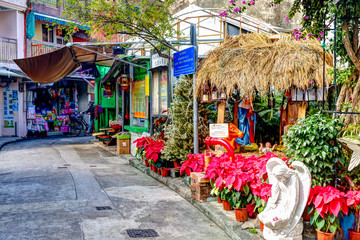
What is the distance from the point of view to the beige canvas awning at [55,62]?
11102 millimetres

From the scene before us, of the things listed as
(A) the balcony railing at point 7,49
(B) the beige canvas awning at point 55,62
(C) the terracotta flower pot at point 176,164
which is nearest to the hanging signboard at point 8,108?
(A) the balcony railing at point 7,49

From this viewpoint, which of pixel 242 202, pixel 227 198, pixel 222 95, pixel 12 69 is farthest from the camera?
pixel 12 69

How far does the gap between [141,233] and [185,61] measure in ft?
13.7

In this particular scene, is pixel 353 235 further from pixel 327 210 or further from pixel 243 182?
pixel 243 182

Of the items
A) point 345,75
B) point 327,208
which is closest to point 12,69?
point 345,75

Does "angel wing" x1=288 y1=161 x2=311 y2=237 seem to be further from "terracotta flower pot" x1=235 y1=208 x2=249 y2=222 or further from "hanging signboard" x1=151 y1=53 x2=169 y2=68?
"hanging signboard" x1=151 y1=53 x2=169 y2=68

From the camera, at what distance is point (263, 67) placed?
273 inches

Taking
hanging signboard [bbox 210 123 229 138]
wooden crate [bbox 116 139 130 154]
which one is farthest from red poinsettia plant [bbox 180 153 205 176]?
wooden crate [bbox 116 139 130 154]

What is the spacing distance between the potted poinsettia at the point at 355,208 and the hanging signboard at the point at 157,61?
6.78m

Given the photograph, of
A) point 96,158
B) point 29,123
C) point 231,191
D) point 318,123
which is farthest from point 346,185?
point 29,123

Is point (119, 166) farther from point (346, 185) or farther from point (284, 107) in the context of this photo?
point (346, 185)

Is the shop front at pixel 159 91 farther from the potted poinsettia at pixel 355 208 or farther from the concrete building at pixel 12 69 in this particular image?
the concrete building at pixel 12 69

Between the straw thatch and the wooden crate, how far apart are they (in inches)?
224

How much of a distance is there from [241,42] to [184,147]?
9.30 feet
